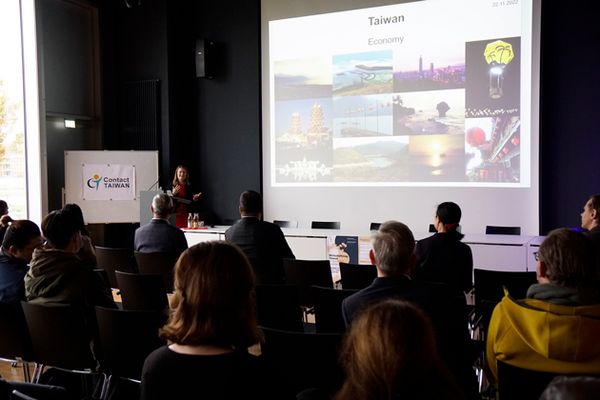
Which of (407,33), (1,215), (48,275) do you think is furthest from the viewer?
(407,33)

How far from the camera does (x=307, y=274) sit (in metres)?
4.46

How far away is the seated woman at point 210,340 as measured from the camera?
5.31ft

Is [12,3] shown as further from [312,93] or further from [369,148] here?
[369,148]

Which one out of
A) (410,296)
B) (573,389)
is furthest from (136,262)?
(573,389)

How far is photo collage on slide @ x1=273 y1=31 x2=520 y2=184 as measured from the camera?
23.5 ft

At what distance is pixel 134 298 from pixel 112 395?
2.55ft

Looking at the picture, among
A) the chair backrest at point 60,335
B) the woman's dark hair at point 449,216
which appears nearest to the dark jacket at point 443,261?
the woman's dark hair at point 449,216

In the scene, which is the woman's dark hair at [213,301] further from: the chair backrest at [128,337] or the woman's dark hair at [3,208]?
the woman's dark hair at [3,208]

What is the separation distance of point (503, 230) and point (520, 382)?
477 centimetres

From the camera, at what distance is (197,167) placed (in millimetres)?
9438

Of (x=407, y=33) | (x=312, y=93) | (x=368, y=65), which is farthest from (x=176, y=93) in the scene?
(x=407, y=33)

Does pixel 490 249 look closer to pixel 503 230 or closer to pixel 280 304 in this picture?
pixel 503 230

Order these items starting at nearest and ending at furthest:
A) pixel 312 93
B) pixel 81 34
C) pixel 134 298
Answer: pixel 134 298 < pixel 312 93 < pixel 81 34

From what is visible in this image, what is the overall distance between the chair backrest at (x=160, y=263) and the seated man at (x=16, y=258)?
1.49 m
